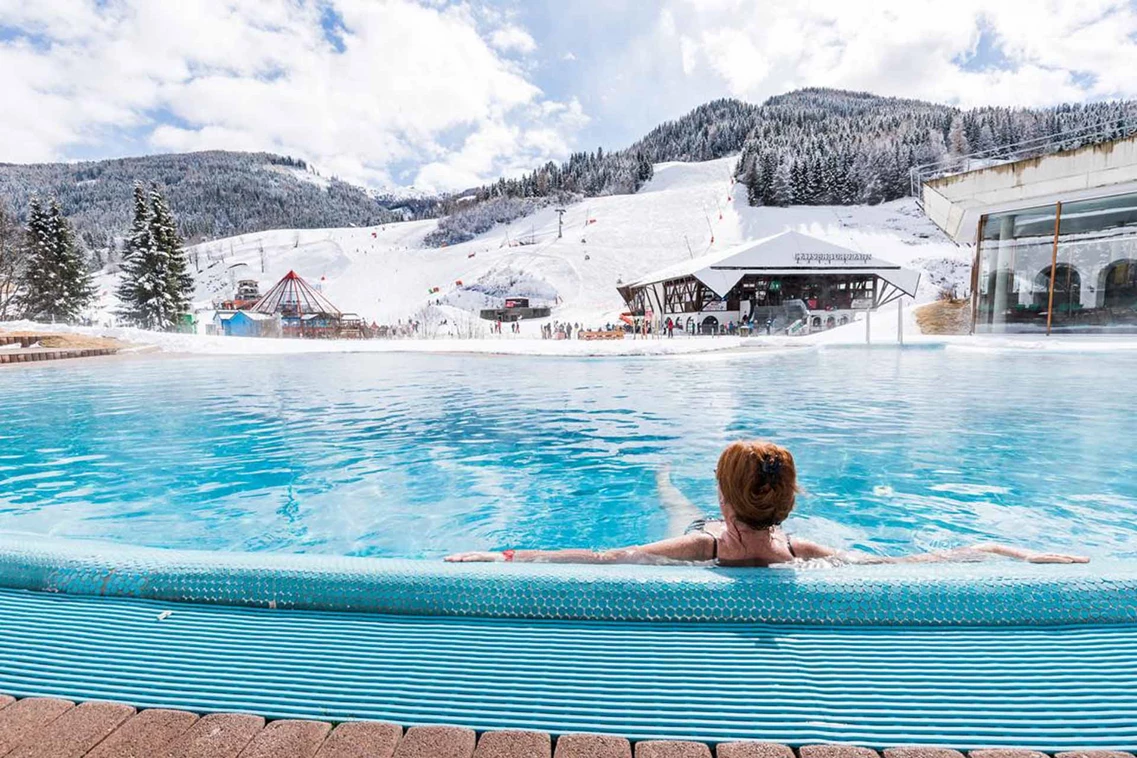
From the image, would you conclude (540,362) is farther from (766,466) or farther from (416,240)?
(416,240)

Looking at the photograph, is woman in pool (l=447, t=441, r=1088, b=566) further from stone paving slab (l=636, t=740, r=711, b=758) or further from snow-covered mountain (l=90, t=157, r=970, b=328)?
snow-covered mountain (l=90, t=157, r=970, b=328)

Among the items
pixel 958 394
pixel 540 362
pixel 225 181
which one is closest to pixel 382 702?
pixel 958 394

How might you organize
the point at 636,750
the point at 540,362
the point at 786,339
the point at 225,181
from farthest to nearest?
1. the point at 225,181
2. the point at 786,339
3. the point at 540,362
4. the point at 636,750

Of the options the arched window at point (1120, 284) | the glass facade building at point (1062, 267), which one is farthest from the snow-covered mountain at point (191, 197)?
the arched window at point (1120, 284)

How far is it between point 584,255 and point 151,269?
29.0m

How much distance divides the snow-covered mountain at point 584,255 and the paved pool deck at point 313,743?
36181 mm

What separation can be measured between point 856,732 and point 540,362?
50.0 feet

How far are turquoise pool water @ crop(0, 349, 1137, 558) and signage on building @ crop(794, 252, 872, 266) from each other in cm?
1693

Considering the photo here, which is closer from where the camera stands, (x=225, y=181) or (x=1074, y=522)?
(x=1074, y=522)

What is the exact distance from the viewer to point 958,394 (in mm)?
9898

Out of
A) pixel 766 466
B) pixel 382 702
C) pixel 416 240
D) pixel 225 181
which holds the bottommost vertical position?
pixel 382 702

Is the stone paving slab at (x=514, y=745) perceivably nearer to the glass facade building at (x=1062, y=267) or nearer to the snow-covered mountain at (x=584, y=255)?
the glass facade building at (x=1062, y=267)

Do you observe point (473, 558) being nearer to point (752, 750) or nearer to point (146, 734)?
point (146, 734)

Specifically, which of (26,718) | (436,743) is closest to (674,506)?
(436,743)
